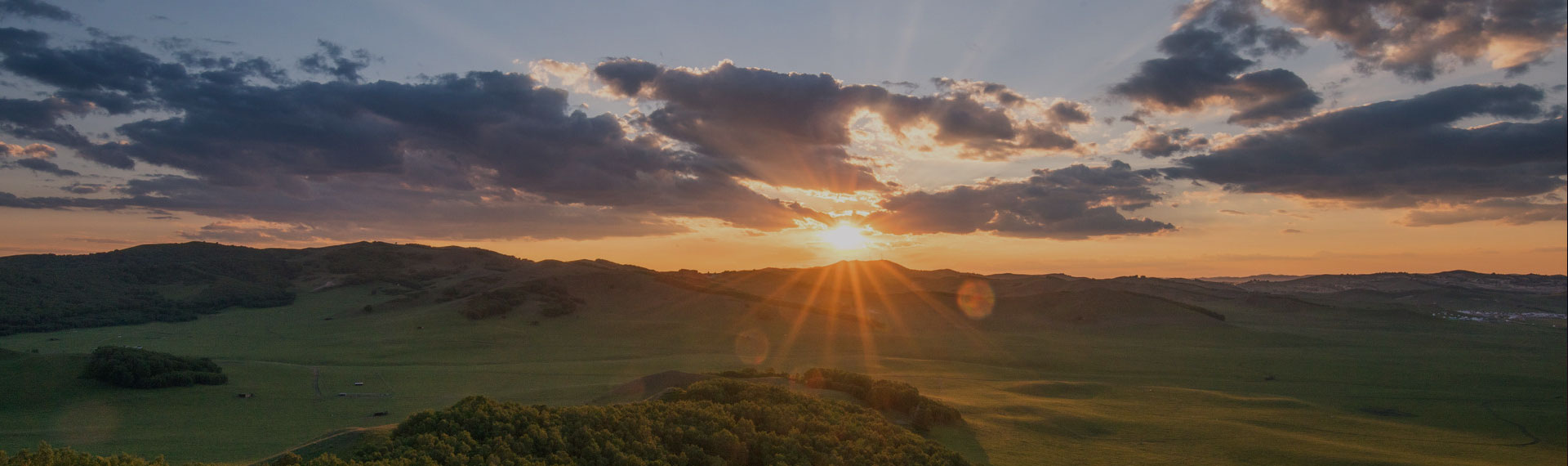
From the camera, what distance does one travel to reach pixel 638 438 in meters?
15.2

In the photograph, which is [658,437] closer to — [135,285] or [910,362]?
[910,362]

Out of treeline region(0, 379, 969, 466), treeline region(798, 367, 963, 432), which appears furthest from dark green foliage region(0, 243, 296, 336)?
treeline region(0, 379, 969, 466)

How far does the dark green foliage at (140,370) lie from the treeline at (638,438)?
29.6 m

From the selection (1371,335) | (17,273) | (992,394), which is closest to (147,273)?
(17,273)

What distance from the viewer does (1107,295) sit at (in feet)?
319

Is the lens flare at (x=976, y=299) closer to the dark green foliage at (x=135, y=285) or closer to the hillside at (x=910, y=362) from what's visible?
the hillside at (x=910, y=362)

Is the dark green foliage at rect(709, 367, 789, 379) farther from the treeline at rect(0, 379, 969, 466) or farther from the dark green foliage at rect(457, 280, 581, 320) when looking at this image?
the dark green foliage at rect(457, 280, 581, 320)

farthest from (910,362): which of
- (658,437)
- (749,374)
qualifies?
(658,437)

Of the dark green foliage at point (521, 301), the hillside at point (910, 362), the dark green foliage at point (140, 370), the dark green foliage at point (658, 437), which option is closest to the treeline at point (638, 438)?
the dark green foliage at point (658, 437)

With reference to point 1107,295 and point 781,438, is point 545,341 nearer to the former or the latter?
point 781,438

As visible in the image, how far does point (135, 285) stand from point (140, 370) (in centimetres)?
11001

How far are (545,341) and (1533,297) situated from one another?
169064 mm

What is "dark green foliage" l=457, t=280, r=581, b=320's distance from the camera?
8025 cm

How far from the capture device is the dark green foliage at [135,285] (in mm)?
86438
